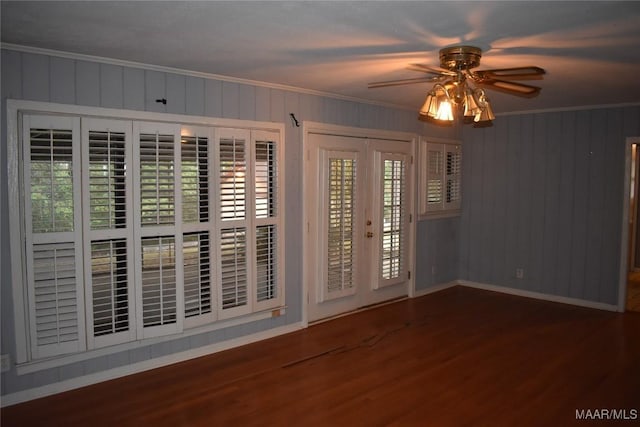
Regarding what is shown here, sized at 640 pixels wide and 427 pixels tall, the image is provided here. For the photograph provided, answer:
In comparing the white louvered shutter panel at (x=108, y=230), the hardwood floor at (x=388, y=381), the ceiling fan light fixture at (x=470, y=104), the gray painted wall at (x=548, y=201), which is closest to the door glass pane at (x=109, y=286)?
the white louvered shutter panel at (x=108, y=230)

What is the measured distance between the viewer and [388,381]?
3.65m

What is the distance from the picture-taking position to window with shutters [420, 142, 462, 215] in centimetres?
607

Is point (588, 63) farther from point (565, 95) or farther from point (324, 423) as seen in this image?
point (324, 423)

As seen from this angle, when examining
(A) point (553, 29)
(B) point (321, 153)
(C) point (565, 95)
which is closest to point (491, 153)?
(C) point (565, 95)

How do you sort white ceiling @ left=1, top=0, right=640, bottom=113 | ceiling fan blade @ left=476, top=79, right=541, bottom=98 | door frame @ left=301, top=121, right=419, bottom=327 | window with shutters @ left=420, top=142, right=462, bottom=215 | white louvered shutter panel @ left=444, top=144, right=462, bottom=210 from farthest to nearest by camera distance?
white louvered shutter panel @ left=444, top=144, right=462, bottom=210 < window with shutters @ left=420, top=142, right=462, bottom=215 < door frame @ left=301, top=121, right=419, bottom=327 < ceiling fan blade @ left=476, top=79, right=541, bottom=98 < white ceiling @ left=1, top=0, right=640, bottom=113

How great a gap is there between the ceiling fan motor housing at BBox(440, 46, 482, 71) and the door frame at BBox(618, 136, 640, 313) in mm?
3395

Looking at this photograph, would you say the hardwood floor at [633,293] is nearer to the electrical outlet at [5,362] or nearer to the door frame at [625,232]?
the door frame at [625,232]

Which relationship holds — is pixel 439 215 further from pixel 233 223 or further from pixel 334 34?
pixel 334 34

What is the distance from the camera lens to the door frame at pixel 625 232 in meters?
5.41

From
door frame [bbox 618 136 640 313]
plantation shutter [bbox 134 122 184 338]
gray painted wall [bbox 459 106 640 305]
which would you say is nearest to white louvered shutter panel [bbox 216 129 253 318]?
plantation shutter [bbox 134 122 184 338]

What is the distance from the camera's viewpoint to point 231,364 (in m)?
3.95

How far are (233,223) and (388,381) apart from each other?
1.79 metres

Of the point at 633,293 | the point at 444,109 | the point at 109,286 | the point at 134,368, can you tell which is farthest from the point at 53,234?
the point at 633,293

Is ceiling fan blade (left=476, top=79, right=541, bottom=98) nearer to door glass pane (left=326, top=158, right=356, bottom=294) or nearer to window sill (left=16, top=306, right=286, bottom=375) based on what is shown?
door glass pane (left=326, top=158, right=356, bottom=294)
